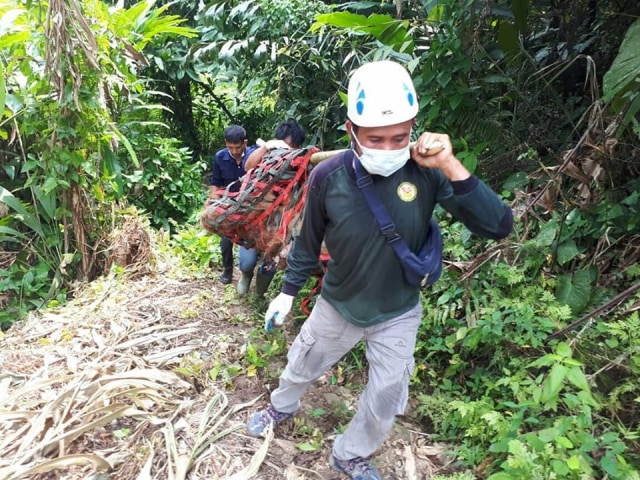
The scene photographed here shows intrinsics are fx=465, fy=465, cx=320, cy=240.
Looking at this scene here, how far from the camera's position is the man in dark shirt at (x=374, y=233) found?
1731 mm

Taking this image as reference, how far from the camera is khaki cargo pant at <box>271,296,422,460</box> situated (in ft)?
6.64

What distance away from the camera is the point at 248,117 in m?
9.24

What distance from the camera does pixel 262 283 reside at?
3.82 meters

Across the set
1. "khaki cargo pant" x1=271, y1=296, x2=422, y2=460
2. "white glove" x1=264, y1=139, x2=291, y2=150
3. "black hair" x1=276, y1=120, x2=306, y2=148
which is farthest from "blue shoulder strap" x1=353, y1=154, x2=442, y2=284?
"black hair" x1=276, y1=120, x2=306, y2=148

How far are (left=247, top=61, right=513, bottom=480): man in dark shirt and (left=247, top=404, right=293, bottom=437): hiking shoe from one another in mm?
307

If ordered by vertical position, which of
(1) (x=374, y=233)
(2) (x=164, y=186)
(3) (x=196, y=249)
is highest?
(1) (x=374, y=233)

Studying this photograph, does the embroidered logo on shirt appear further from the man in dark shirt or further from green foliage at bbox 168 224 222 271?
green foliage at bbox 168 224 222 271

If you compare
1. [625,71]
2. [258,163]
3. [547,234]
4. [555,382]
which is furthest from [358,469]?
[625,71]

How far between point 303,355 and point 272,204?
1.12 m

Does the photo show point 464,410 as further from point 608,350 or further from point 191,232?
point 191,232

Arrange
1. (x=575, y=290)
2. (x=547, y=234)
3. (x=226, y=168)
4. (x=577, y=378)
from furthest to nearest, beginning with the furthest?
(x=226, y=168) < (x=547, y=234) < (x=575, y=290) < (x=577, y=378)

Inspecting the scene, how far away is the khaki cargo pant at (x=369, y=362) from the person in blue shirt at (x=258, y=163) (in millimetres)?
1070

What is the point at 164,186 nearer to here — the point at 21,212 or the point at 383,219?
the point at 21,212

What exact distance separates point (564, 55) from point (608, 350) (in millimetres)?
2503
